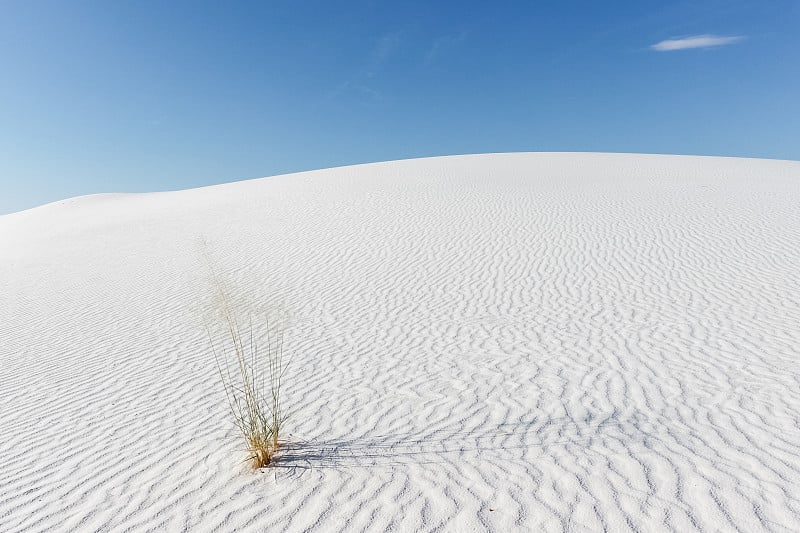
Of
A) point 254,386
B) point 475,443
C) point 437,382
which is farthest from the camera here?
point 254,386

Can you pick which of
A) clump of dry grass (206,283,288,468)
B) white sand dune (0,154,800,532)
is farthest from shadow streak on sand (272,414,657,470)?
clump of dry grass (206,283,288,468)

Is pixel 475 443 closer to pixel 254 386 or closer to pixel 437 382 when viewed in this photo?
pixel 437 382

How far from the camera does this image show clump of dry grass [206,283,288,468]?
3887 millimetres

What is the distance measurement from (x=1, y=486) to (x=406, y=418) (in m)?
3.38

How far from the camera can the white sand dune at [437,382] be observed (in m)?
3.41

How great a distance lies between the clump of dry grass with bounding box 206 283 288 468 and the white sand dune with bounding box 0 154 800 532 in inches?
6.8

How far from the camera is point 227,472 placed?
12.7ft

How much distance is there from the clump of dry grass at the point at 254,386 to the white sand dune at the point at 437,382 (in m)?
0.17

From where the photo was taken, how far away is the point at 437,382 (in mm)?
5855

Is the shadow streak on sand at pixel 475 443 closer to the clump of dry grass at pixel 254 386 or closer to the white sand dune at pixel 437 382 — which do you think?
the white sand dune at pixel 437 382

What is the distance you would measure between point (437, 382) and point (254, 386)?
2200mm

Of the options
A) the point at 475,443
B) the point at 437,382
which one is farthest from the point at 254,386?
the point at 475,443

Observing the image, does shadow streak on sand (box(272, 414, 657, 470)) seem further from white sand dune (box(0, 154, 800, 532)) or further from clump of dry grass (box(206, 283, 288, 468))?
clump of dry grass (box(206, 283, 288, 468))

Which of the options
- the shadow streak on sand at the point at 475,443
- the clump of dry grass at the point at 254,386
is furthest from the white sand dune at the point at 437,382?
the clump of dry grass at the point at 254,386
